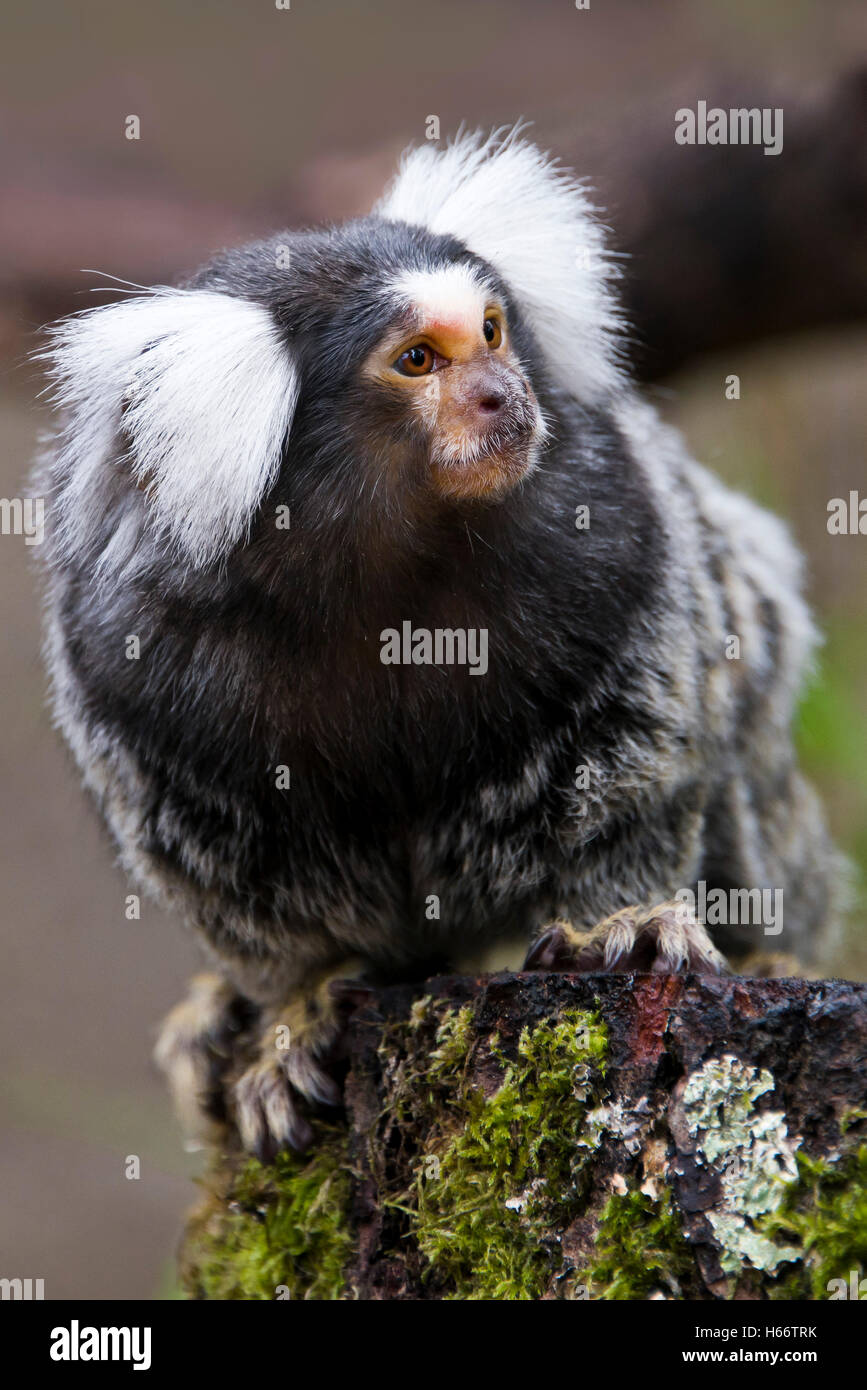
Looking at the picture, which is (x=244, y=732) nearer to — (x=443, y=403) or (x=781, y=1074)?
(x=443, y=403)

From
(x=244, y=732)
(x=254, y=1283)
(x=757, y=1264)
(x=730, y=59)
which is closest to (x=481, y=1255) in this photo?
(x=757, y=1264)

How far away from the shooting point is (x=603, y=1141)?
208 centimetres

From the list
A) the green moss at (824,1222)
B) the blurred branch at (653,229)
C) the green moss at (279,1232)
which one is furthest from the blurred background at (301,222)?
the green moss at (824,1222)

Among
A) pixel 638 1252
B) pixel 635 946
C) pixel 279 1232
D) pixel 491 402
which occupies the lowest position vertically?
pixel 279 1232

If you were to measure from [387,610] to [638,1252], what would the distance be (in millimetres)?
1145

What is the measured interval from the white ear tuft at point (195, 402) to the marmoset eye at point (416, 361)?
7.4 inches

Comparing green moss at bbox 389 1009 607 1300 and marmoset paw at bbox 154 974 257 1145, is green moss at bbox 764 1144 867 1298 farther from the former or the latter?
marmoset paw at bbox 154 974 257 1145

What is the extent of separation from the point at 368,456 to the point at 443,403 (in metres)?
0.16

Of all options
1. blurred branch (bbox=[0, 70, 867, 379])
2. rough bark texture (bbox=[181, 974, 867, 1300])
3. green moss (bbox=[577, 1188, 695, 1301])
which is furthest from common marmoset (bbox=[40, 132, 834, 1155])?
blurred branch (bbox=[0, 70, 867, 379])

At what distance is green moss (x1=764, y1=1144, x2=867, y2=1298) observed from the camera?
1.87 metres

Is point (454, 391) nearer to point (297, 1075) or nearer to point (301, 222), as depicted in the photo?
point (297, 1075)

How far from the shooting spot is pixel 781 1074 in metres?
1.97

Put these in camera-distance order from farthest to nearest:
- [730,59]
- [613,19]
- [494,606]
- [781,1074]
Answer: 1. [613,19]
2. [730,59]
3. [494,606]
4. [781,1074]

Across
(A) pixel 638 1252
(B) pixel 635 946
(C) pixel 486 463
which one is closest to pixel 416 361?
(C) pixel 486 463
